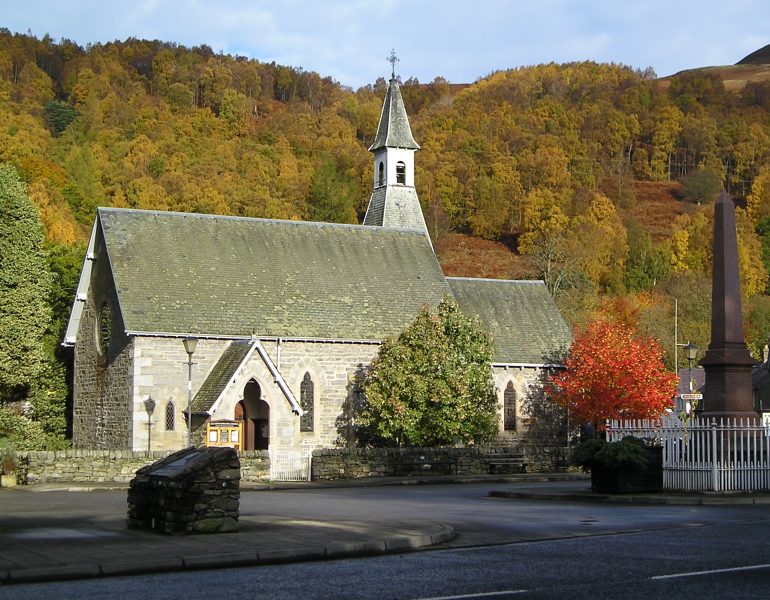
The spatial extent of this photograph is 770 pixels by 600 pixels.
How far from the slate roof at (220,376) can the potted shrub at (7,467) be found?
30.1 ft

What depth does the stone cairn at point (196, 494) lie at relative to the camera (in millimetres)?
17125

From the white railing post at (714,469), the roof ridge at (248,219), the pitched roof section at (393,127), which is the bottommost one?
the white railing post at (714,469)

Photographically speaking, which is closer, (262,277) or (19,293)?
(262,277)

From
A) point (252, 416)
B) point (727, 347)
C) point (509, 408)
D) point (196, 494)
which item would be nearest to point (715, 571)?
point (196, 494)

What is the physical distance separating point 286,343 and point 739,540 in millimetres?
31390

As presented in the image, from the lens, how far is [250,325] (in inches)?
1811

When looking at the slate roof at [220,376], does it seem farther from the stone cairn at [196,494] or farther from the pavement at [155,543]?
the stone cairn at [196,494]

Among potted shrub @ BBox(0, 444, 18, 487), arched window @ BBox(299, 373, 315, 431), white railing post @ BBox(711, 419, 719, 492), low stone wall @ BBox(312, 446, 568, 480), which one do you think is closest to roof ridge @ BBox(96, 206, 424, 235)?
arched window @ BBox(299, 373, 315, 431)

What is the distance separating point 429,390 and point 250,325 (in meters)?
7.56

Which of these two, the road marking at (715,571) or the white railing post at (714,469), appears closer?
the road marking at (715,571)

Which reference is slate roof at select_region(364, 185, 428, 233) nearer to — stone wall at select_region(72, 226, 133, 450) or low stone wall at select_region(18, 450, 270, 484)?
stone wall at select_region(72, 226, 133, 450)

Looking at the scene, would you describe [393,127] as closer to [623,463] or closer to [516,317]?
[516,317]

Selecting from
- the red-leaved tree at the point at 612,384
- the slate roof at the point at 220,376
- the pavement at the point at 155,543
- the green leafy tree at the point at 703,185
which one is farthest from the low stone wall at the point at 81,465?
the green leafy tree at the point at 703,185

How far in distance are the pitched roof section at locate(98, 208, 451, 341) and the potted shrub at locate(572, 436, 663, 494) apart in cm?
→ 2243
